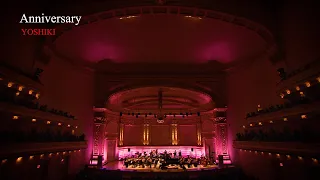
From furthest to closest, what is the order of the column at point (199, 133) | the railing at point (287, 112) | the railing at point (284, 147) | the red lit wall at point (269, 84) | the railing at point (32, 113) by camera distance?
the column at point (199, 133), the red lit wall at point (269, 84), the railing at point (32, 113), the railing at point (287, 112), the railing at point (284, 147)

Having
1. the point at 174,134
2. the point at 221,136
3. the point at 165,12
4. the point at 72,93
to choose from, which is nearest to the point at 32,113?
the point at 72,93

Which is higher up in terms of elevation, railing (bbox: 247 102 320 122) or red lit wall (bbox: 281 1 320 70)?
red lit wall (bbox: 281 1 320 70)

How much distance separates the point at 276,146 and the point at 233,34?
19.5ft

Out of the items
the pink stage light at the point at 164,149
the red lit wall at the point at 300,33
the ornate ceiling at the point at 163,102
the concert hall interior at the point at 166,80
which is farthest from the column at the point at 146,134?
the red lit wall at the point at 300,33

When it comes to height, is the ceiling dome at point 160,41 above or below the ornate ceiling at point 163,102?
above

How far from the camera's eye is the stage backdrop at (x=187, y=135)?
72.4 feet

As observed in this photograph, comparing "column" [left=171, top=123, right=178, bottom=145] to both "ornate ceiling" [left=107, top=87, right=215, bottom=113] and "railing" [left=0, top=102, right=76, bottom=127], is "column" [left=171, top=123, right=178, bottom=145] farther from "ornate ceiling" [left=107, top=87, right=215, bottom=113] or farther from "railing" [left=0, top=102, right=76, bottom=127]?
"railing" [left=0, top=102, right=76, bottom=127]

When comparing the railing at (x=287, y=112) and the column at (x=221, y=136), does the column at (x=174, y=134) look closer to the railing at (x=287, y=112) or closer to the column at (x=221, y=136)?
the column at (x=221, y=136)

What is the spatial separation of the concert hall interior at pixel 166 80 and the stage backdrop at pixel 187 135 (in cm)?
180

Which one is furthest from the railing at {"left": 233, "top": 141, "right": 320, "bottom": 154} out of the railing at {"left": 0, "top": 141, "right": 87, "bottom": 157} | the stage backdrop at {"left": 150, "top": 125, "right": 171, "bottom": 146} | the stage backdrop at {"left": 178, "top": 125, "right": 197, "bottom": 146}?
the stage backdrop at {"left": 150, "top": 125, "right": 171, "bottom": 146}

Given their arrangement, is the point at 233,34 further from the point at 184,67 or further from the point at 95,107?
the point at 95,107

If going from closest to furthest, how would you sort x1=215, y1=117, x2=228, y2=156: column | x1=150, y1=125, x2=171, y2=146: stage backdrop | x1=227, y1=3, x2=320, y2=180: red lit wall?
x1=227, y1=3, x2=320, y2=180: red lit wall < x1=215, y1=117, x2=228, y2=156: column < x1=150, y1=125, x2=171, y2=146: stage backdrop

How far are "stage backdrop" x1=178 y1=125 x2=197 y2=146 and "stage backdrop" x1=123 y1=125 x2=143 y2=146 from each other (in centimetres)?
405

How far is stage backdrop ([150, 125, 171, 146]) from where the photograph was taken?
22422 mm
